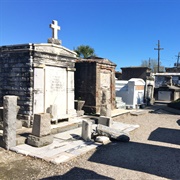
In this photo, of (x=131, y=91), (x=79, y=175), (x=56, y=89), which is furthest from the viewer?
(x=131, y=91)

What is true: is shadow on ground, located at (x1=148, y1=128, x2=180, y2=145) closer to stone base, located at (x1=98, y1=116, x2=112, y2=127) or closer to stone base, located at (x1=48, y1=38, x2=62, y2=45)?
stone base, located at (x1=98, y1=116, x2=112, y2=127)

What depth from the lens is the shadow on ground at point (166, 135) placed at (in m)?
7.40

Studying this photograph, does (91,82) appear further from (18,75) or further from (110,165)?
(110,165)

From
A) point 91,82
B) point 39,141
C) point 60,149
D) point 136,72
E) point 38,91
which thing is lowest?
point 60,149

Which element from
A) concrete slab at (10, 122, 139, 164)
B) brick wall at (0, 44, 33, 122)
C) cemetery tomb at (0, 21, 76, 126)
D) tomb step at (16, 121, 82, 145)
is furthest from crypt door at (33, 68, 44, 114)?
concrete slab at (10, 122, 139, 164)

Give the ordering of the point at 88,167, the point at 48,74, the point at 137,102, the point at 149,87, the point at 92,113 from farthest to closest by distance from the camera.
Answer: the point at 149,87, the point at 137,102, the point at 92,113, the point at 48,74, the point at 88,167

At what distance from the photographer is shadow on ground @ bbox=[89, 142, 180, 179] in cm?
476

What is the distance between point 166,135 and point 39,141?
5.12 m

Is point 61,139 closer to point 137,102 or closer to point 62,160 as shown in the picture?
point 62,160

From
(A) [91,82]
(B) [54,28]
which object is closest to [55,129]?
(A) [91,82]

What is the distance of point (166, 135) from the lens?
321 inches

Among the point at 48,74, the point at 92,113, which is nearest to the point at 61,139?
the point at 48,74

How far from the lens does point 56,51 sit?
870cm

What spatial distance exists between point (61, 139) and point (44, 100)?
207 cm
